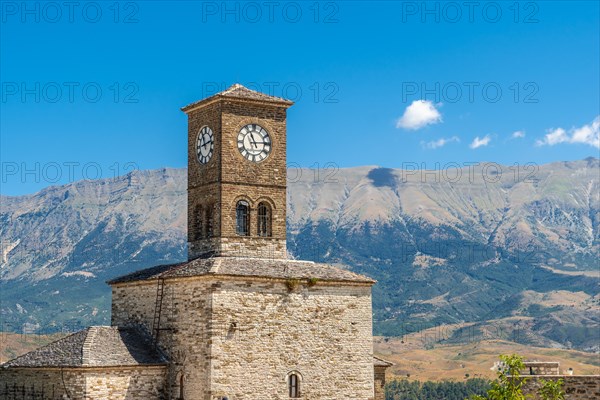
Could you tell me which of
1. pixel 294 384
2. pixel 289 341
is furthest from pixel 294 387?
pixel 289 341

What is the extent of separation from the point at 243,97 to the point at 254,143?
232 cm

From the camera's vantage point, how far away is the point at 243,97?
47.1 meters

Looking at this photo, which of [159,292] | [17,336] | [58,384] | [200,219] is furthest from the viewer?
[17,336]

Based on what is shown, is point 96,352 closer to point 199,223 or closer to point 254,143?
point 199,223

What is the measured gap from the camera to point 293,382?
4338 cm

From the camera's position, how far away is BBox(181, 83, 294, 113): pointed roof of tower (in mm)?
46906

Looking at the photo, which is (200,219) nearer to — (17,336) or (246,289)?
(246,289)

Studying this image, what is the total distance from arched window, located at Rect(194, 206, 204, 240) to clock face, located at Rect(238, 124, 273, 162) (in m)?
3.73

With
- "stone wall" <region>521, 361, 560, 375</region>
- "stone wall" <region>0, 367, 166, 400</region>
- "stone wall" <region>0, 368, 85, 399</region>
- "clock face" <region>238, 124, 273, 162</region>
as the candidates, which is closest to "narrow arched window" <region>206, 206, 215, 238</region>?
"clock face" <region>238, 124, 273, 162</region>

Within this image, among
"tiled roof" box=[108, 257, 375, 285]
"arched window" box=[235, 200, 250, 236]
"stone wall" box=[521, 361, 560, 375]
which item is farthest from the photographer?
"arched window" box=[235, 200, 250, 236]

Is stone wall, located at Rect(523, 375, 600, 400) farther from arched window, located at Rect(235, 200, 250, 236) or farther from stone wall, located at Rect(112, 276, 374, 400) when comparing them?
arched window, located at Rect(235, 200, 250, 236)

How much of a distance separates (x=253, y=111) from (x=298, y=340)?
11571 mm

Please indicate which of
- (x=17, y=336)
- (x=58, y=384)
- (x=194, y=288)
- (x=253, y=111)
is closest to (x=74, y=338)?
(x=58, y=384)

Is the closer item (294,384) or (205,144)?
(294,384)
